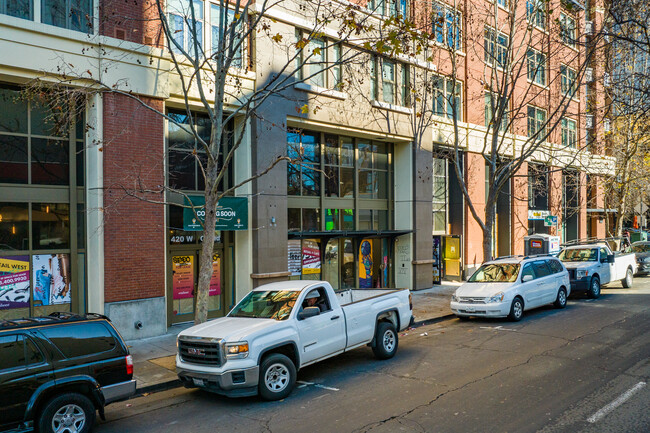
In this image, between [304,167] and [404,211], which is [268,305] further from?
[404,211]

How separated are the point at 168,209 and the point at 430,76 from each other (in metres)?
12.2

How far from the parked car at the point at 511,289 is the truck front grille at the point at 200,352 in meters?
8.62

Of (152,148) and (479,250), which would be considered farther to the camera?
(479,250)

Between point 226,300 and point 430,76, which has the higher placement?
point 430,76

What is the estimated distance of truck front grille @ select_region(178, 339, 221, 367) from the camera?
25.5 feet

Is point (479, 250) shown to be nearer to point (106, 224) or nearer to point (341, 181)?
point (341, 181)

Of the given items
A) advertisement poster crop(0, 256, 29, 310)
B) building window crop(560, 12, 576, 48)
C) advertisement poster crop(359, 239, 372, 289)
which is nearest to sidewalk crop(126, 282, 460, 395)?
advertisement poster crop(359, 239, 372, 289)

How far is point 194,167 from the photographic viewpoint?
46.5 feet

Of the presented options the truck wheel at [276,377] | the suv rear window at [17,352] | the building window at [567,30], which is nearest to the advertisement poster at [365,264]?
the building window at [567,30]

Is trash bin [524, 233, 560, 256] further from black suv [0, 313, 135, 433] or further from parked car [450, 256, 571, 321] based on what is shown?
black suv [0, 313, 135, 433]

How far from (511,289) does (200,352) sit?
30.7ft

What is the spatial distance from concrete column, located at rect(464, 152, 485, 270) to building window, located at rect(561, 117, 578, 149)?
9892mm

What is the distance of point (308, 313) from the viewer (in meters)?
8.64

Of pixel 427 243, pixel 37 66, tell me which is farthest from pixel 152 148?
pixel 427 243
